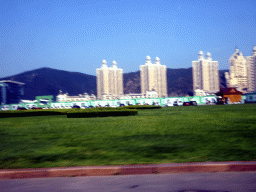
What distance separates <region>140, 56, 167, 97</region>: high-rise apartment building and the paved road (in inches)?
6595

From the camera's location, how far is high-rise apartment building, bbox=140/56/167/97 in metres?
174

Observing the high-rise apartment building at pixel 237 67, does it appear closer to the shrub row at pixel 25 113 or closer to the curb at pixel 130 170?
the shrub row at pixel 25 113

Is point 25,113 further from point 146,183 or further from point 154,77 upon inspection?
point 154,77

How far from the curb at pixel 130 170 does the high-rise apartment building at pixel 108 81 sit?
567ft

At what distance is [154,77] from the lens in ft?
573

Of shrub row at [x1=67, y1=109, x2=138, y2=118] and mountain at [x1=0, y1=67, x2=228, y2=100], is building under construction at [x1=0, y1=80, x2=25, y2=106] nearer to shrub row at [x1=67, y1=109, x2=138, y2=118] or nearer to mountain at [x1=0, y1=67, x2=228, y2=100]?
mountain at [x1=0, y1=67, x2=228, y2=100]

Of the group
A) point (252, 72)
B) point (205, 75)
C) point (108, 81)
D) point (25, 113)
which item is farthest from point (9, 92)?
point (252, 72)

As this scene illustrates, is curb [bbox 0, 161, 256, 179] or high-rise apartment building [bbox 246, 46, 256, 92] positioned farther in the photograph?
high-rise apartment building [bbox 246, 46, 256, 92]

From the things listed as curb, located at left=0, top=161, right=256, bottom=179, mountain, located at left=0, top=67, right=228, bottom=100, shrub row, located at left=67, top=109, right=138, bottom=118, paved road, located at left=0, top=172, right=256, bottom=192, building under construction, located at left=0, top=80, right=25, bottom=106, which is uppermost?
mountain, located at left=0, top=67, right=228, bottom=100

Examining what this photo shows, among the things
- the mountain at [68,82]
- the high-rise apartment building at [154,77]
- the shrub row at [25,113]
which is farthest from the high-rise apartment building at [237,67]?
the shrub row at [25,113]

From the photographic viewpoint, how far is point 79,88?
18525 centimetres

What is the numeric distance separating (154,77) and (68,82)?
5599 centimetres

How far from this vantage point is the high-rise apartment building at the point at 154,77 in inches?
6845

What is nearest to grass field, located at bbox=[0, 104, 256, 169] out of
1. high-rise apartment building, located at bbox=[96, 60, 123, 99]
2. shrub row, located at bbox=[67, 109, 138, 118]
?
shrub row, located at bbox=[67, 109, 138, 118]
